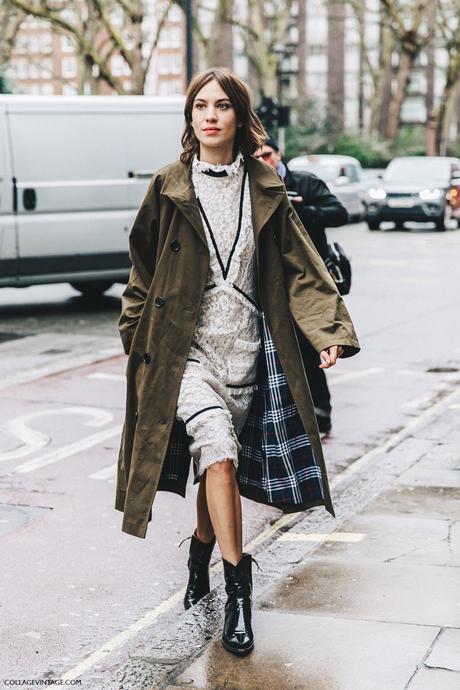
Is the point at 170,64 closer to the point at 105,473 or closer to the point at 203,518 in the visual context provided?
the point at 105,473

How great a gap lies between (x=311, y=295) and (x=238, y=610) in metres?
1.02

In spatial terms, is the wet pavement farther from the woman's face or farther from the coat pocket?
the woman's face

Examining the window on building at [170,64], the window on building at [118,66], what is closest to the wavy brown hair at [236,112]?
the window on building at [170,64]

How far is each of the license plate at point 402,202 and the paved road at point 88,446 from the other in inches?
453

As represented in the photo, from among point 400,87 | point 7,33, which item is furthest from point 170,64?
point 7,33

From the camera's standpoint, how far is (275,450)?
12.4 ft

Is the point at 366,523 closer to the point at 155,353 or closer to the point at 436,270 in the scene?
the point at 155,353

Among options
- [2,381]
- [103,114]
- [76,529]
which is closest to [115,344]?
[2,381]

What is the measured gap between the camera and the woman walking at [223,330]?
11.7 ft

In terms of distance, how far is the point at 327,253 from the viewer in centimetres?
648

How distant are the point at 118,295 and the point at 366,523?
8.96 meters

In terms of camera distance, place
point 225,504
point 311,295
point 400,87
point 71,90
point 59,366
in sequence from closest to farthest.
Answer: point 225,504, point 311,295, point 59,366, point 400,87, point 71,90

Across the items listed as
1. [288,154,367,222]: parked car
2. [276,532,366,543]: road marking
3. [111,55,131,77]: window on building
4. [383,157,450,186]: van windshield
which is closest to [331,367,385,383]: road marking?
[276,532,366,543]: road marking

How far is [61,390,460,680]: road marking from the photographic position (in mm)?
3668
